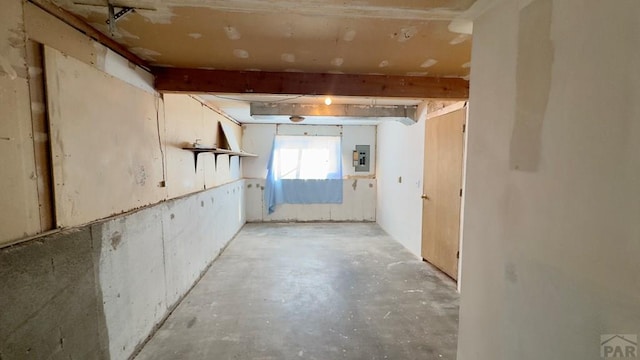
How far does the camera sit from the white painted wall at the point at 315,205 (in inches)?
243

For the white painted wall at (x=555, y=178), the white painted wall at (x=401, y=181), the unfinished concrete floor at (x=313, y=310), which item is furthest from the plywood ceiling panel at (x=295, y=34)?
the unfinished concrete floor at (x=313, y=310)

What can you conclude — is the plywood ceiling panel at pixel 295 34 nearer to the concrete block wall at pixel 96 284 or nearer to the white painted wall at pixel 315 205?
the concrete block wall at pixel 96 284

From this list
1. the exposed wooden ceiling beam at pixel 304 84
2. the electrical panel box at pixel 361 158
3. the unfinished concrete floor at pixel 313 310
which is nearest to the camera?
the unfinished concrete floor at pixel 313 310

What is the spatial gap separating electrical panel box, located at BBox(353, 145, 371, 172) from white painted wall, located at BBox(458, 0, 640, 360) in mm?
4959

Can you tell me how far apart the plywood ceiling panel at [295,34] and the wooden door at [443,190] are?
1.03 metres

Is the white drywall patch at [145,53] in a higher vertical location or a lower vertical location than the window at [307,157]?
higher

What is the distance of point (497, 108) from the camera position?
115 centimetres

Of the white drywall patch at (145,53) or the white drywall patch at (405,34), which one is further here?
the white drywall patch at (145,53)

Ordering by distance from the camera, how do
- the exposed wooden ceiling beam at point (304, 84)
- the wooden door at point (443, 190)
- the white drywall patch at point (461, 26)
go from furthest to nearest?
1. the wooden door at point (443, 190)
2. the exposed wooden ceiling beam at point (304, 84)
3. the white drywall patch at point (461, 26)

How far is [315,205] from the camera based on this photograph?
20.5ft

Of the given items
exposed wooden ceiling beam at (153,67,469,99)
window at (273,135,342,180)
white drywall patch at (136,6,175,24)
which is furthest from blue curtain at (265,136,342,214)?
white drywall patch at (136,6,175,24)

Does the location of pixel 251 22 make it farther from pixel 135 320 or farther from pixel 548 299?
pixel 135 320

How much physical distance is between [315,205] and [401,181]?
2250 millimetres

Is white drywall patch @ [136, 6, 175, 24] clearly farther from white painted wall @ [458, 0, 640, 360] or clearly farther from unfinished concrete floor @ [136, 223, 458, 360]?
unfinished concrete floor @ [136, 223, 458, 360]
